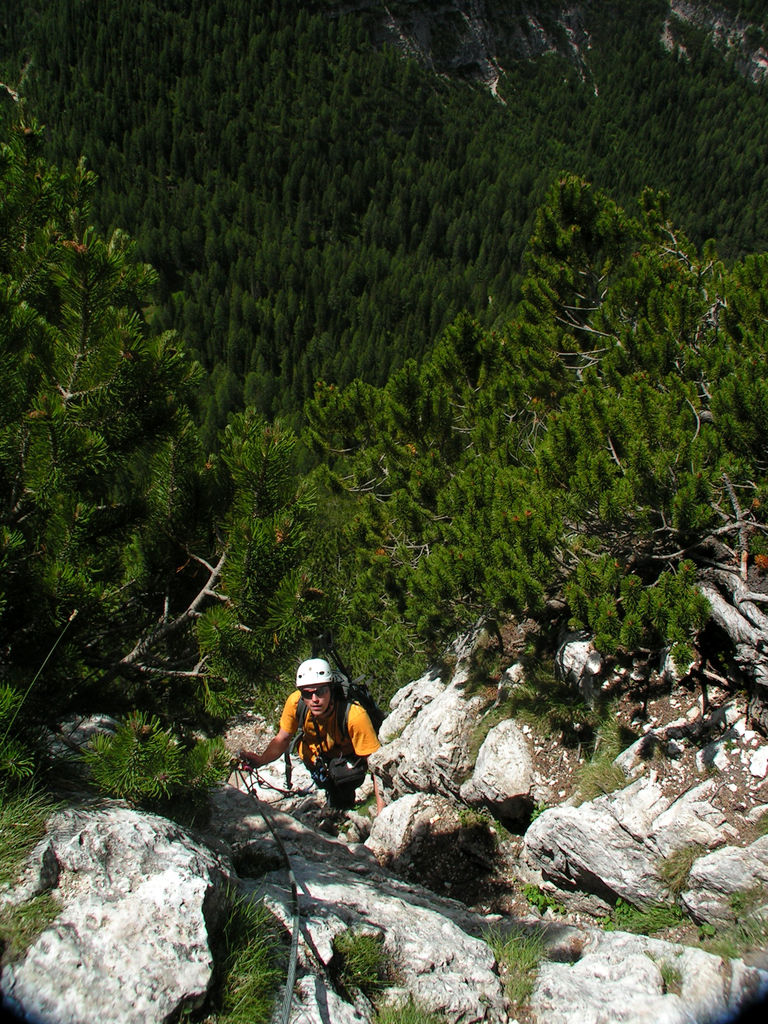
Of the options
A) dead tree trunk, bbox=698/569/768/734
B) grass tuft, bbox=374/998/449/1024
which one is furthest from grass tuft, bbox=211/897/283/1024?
dead tree trunk, bbox=698/569/768/734

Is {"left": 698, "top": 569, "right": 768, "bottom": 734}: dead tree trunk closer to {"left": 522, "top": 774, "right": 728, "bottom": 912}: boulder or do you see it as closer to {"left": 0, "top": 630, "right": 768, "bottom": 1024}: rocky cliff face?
{"left": 0, "top": 630, "right": 768, "bottom": 1024}: rocky cliff face

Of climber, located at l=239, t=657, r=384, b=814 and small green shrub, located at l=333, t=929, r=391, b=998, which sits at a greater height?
small green shrub, located at l=333, t=929, r=391, b=998

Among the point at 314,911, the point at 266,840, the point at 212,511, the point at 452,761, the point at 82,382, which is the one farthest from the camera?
the point at 452,761

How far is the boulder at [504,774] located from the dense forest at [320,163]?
2684 inches

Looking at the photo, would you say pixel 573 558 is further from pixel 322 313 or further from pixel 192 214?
pixel 192 214

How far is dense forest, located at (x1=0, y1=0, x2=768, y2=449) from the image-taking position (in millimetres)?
98062

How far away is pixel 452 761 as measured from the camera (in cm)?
759

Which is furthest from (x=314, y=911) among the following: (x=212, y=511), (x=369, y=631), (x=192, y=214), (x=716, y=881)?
(x=192, y=214)

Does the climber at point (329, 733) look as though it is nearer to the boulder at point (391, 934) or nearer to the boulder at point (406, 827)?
the boulder at point (391, 934)

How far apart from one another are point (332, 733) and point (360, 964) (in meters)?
1.86

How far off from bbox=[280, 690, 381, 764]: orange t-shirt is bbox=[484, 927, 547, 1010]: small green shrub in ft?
5.08

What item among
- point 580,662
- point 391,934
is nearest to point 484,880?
point 580,662

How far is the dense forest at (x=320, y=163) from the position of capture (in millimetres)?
98062

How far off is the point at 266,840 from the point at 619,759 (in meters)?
3.32
